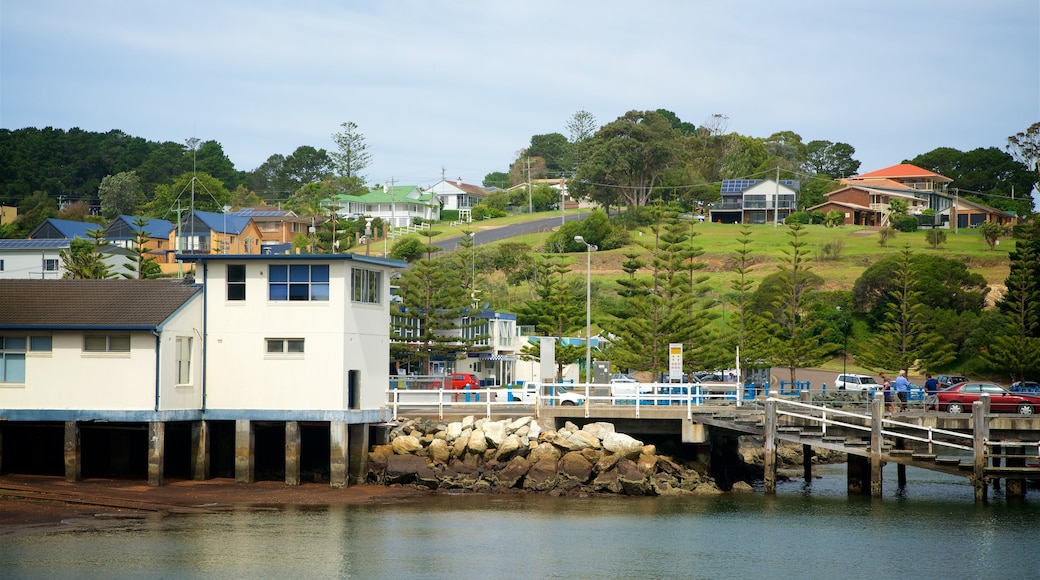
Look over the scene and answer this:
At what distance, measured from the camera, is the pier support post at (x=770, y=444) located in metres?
33.8

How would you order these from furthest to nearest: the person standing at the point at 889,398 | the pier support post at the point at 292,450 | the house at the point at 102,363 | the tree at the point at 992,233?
the tree at the point at 992,233 < the person standing at the point at 889,398 < the pier support post at the point at 292,450 < the house at the point at 102,363

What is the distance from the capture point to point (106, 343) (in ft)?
106

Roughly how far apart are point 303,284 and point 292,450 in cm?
463

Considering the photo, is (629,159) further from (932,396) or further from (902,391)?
(902,391)

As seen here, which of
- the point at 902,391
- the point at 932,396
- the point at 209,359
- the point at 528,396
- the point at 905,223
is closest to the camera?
the point at 209,359

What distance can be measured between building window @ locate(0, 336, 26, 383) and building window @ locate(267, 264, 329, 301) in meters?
6.85

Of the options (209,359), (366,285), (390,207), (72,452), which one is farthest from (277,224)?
(72,452)

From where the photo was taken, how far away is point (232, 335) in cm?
3344

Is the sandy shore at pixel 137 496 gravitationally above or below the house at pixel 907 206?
below

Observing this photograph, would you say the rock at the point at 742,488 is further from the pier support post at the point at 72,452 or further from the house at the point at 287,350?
the pier support post at the point at 72,452

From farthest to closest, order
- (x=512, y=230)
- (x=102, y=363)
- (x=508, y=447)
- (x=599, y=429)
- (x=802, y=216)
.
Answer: (x=512, y=230)
(x=802, y=216)
(x=599, y=429)
(x=508, y=447)
(x=102, y=363)

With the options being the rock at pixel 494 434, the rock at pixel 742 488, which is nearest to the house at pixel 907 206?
the rock at pixel 742 488

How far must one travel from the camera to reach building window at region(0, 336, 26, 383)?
107 feet

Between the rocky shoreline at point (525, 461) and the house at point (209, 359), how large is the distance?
1.38 m
